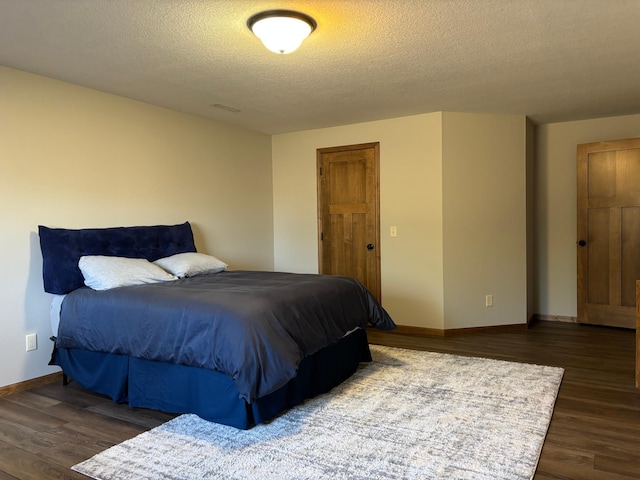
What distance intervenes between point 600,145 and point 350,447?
4427 millimetres

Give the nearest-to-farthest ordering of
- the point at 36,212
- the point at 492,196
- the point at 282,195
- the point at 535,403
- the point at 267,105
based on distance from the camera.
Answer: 1. the point at 535,403
2. the point at 36,212
3. the point at 267,105
4. the point at 492,196
5. the point at 282,195

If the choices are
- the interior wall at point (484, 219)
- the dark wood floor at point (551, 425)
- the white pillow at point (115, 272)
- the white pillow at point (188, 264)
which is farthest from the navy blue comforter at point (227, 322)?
the interior wall at point (484, 219)

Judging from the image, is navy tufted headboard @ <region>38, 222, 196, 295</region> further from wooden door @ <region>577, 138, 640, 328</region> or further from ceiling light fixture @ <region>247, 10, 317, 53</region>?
wooden door @ <region>577, 138, 640, 328</region>

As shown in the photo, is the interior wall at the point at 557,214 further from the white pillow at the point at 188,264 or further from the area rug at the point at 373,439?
the white pillow at the point at 188,264

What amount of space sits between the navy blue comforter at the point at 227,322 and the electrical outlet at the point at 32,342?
33 cm

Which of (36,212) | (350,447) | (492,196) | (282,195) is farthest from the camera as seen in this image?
(282,195)

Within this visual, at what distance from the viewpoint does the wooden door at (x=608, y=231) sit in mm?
4824

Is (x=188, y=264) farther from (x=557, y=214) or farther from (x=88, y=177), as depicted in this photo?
(x=557, y=214)

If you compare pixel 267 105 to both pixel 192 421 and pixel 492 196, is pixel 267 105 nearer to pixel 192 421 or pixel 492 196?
pixel 492 196

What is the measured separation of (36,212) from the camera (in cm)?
333

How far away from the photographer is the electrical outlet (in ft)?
10.8

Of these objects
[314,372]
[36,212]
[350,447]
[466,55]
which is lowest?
[350,447]

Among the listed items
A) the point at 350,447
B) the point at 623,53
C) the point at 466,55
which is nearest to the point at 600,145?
the point at 623,53

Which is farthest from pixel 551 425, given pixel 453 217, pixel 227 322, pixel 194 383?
pixel 453 217
